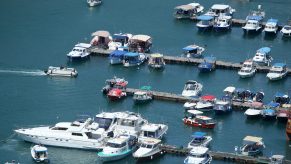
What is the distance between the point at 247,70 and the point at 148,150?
49.8 feet

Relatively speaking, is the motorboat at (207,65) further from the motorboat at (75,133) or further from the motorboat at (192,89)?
the motorboat at (75,133)

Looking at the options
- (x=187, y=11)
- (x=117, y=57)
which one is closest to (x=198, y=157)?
(x=117, y=57)

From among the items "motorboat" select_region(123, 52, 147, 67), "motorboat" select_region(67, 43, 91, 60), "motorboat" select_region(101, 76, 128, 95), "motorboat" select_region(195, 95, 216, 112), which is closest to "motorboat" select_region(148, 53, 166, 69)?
"motorboat" select_region(123, 52, 147, 67)

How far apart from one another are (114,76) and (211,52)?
352 inches

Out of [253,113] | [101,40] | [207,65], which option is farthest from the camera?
[101,40]

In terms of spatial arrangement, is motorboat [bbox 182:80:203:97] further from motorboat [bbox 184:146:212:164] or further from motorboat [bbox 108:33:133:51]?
motorboat [bbox 108:33:133:51]

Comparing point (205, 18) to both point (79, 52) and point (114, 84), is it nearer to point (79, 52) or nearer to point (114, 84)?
point (79, 52)

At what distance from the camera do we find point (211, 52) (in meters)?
69.1

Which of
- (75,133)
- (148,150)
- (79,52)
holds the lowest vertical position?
(148,150)

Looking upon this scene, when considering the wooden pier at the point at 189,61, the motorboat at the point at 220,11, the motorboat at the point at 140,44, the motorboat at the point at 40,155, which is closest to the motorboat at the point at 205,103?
the wooden pier at the point at 189,61

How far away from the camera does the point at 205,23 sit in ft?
244

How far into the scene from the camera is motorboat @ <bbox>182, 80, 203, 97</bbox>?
5953 centimetres

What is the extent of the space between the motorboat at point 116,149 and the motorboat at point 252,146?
252 inches

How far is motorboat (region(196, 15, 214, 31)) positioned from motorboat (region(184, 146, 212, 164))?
25.2 metres
